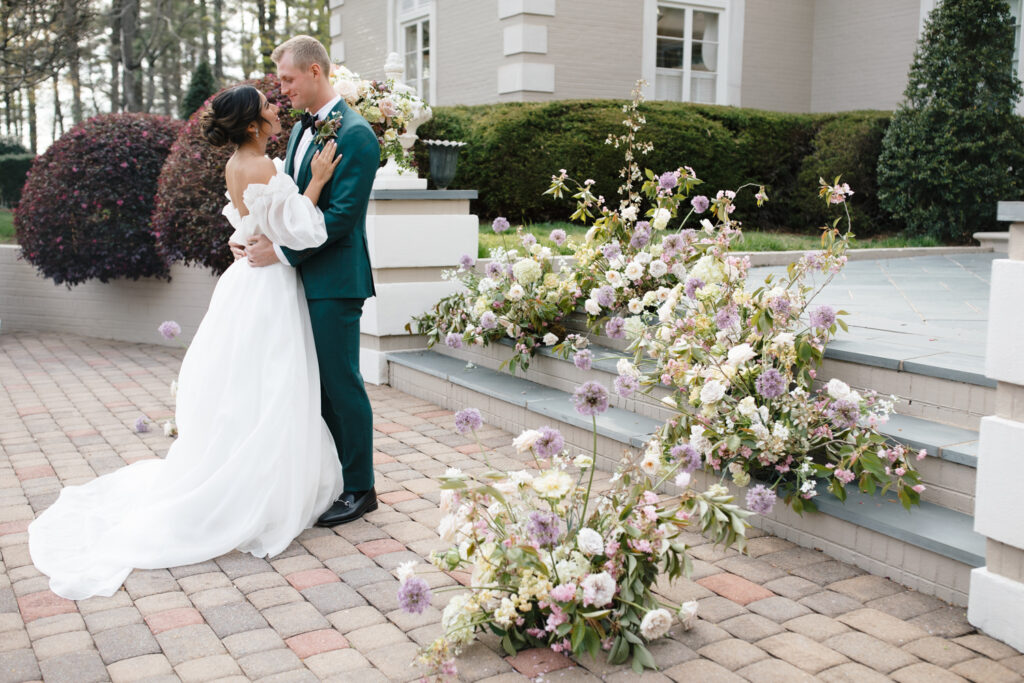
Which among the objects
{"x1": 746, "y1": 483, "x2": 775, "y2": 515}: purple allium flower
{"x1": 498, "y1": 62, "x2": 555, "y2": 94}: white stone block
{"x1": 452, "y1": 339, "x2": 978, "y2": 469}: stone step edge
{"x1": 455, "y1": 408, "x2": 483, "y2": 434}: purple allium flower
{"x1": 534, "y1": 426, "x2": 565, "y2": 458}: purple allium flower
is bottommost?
{"x1": 746, "y1": 483, "x2": 775, "y2": 515}: purple allium flower

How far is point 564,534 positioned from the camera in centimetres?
297

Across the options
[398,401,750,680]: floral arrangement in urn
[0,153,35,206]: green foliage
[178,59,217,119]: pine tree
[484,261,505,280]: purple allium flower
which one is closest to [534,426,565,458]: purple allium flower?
[398,401,750,680]: floral arrangement in urn

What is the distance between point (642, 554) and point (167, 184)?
6.74 metres

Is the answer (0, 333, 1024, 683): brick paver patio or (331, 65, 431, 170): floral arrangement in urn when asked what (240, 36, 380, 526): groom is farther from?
(331, 65, 431, 170): floral arrangement in urn

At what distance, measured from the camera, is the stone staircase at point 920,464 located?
321 cm

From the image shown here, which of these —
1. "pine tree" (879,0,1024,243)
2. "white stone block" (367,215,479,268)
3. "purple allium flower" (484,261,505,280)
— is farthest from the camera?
"pine tree" (879,0,1024,243)

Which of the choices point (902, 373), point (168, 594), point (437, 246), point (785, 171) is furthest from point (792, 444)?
point (785, 171)

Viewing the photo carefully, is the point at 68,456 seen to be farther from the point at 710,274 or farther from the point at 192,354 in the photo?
the point at 710,274

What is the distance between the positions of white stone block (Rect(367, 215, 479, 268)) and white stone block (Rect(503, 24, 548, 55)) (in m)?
6.11

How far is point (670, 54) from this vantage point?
13.7 meters

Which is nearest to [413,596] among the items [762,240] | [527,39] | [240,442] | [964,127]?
[240,442]

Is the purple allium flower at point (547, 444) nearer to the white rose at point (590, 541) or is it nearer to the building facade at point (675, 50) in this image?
the white rose at point (590, 541)

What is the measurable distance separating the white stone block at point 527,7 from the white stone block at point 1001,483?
1064cm

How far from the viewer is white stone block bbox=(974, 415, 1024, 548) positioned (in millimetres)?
2766
